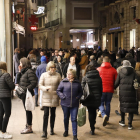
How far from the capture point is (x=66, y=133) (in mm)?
7215

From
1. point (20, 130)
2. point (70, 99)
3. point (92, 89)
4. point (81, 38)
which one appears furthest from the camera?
point (81, 38)

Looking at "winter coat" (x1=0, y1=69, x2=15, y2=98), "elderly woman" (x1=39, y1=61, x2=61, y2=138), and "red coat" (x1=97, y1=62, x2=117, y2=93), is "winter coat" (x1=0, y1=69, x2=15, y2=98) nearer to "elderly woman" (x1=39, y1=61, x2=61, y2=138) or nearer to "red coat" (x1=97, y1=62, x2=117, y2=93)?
"elderly woman" (x1=39, y1=61, x2=61, y2=138)

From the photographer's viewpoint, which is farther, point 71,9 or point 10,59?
point 71,9

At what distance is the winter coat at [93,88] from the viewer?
7211 millimetres

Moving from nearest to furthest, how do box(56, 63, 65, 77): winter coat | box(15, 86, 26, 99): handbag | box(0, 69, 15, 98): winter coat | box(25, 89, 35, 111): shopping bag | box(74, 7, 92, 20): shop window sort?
1. box(0, 69, 15, 98): winter coat
2. box(25, 89, 35, 111): shopping bag
3. box(15, 86, 26, 99): handbag
4. box(56, 63, 65, 77): winter coat
5. box(74, 7, 92, 20): shop window

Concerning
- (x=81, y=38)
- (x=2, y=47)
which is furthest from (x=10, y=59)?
(x=81, y=38)

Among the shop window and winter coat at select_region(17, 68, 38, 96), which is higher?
the shop window

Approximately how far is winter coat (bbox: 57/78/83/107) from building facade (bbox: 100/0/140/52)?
2468 centimetres

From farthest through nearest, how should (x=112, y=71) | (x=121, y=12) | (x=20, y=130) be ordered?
(x=121, y=12)
(x=112, y=71)
(x=20, y=130)

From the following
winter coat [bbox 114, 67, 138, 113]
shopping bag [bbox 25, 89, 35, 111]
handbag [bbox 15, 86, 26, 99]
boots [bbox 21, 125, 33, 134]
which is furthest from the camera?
winter coat [bbox 114, 67, 138, 113]

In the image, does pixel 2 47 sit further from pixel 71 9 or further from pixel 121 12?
pixel 71 9

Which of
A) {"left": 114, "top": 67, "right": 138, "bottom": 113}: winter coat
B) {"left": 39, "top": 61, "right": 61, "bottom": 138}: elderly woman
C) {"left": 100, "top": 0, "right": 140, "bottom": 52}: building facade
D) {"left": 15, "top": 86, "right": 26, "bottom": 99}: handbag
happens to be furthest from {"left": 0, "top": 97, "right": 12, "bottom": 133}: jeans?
{"left": 100, "top": 0, "right": 140, "bottom": 52}: building facade

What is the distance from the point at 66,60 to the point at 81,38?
39260 mm

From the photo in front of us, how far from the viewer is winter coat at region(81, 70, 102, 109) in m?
7.21
